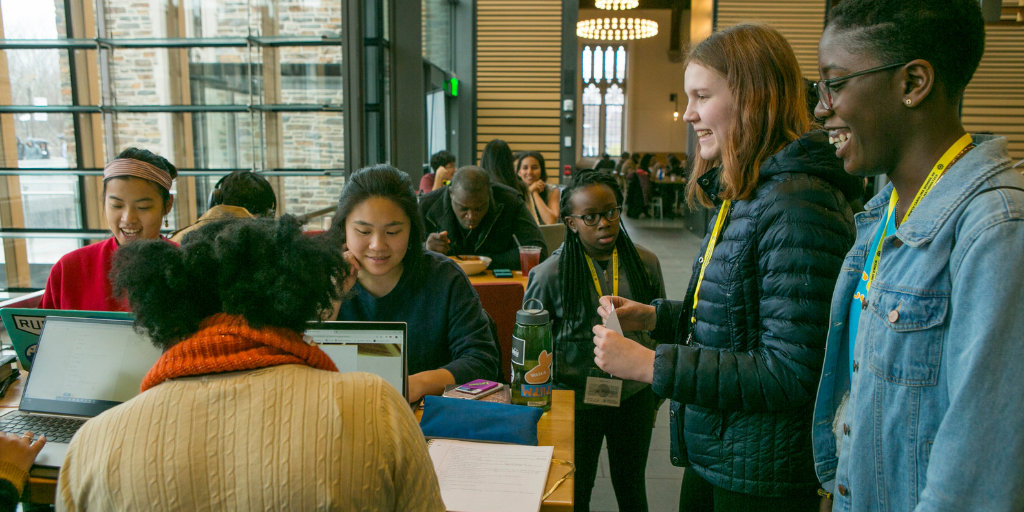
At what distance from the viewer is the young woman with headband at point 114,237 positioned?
2236 millimetres

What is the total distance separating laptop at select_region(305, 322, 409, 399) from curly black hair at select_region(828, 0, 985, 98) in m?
1.11

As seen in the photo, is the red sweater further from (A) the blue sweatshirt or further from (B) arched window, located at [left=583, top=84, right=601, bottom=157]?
(B) arched window, located at [left=583, top=84, right=601, bottom=157]

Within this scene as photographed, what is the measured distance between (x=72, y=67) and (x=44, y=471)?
5108 millimetres

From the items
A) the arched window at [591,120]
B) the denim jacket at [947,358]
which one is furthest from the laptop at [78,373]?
the arched window at [591,120]

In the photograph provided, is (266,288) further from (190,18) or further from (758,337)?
(190,18)

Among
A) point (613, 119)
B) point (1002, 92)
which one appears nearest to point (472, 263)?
point (1002, 92)

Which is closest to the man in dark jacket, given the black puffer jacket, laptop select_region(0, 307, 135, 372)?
laptop select_region(0, 307, 135, 372)

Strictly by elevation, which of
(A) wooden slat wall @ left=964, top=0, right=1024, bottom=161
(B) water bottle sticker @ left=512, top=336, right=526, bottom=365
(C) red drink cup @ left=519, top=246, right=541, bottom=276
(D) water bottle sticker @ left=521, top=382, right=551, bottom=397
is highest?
(A) wooden slat wall @ left=964, top=0, right=1024, bottom=161

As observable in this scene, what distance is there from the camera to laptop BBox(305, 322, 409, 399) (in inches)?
58.1

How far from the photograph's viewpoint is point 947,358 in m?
0.82

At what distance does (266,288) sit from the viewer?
0.88 m

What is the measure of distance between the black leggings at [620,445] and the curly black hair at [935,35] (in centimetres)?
148

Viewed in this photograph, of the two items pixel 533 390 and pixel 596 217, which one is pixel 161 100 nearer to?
pixel 596 217

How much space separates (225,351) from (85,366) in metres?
1.04
